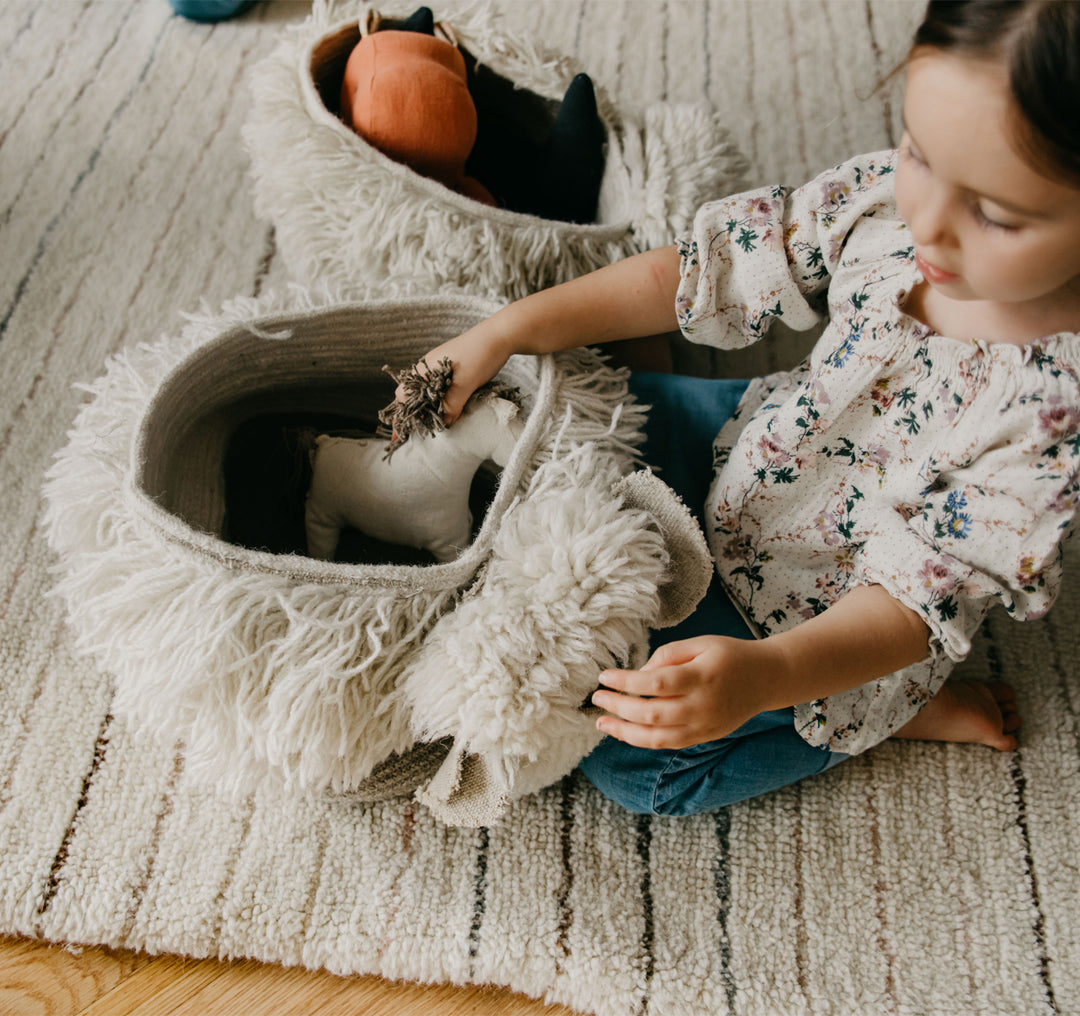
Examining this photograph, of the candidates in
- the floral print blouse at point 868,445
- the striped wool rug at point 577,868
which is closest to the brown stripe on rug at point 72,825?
the striped wool rug at point 577,868

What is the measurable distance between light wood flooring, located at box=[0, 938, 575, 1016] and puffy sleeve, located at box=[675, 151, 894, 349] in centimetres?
56

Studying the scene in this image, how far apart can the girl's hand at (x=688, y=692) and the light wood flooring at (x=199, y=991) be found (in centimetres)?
30

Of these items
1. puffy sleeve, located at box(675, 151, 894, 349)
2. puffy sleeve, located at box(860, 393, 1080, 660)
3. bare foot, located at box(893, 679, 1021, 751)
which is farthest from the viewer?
bare foot, located at box(893, 679, 1021, 751)

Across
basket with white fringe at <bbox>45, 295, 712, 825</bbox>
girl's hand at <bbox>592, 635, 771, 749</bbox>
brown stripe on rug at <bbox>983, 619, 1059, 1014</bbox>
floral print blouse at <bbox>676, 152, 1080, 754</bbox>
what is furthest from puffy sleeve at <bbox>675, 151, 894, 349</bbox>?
brown stripe on rug at <bbox>983, 619, 1059, 1014</bbox>

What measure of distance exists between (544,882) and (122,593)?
1.31 feet

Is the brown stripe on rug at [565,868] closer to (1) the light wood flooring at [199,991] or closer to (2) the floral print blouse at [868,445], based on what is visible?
(1) the light wood flooring at [199,991]

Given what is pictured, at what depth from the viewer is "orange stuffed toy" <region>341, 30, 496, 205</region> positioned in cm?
78

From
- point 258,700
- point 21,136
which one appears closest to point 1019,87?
point 258,700

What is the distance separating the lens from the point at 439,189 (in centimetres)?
77

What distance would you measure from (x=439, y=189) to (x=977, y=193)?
48 centimetres

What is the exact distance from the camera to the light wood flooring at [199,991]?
0.67m

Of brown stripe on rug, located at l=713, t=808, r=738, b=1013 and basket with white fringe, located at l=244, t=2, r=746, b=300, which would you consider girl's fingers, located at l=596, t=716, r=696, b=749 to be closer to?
brown stripe on rug, located at l=713, t=808, r=738, b=1013

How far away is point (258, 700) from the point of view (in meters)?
0.56

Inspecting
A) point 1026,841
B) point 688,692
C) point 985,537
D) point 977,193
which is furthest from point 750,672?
point 1026,841
